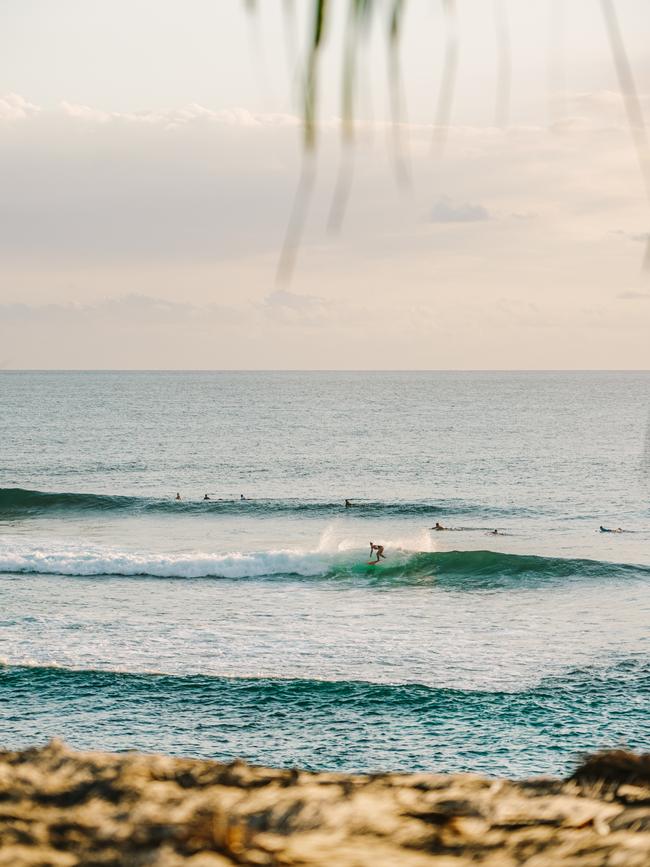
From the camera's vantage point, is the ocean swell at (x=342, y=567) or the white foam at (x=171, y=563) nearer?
the ocean swell at (x=342, y=567)

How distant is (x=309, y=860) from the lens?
1.02 meters

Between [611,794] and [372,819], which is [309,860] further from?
[611,794]

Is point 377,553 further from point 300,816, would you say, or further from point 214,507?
point 300,816

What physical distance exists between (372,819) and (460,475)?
6064cm

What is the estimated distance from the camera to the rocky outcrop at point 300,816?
3.42 feet

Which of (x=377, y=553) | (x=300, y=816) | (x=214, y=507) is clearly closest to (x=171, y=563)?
(x=377, y=553)

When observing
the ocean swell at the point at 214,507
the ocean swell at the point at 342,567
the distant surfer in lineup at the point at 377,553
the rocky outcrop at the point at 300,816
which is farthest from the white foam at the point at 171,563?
the rocky outcrop at the point at 300,816

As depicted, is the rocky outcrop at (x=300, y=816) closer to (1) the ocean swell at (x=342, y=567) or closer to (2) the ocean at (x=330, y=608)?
(2) the ocean at (x=330, y=608)

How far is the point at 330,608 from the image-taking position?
27500mm

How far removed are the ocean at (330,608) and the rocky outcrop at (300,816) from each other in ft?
1.48

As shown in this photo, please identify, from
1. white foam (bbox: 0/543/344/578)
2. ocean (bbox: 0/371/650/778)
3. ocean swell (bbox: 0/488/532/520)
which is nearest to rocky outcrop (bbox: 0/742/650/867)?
ocean (bbox: 0/371/650/778)

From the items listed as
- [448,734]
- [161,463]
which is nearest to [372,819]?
[448,734]

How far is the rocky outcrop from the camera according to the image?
1.04 m

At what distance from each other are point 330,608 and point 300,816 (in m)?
26.7
